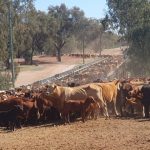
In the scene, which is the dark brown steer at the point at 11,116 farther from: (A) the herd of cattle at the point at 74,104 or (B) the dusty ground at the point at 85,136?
A: (B) the dusty ground at the point at 85,136

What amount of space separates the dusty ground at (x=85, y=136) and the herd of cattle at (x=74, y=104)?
0.65 meters

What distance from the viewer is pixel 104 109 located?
20.5 m

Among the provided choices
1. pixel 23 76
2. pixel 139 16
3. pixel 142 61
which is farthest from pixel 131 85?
pixel 23 76

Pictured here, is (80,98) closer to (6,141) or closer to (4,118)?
(4,118)

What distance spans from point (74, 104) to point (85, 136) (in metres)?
3.79

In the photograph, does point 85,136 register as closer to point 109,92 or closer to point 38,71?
point 109,92

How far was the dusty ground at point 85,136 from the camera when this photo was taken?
1400cm

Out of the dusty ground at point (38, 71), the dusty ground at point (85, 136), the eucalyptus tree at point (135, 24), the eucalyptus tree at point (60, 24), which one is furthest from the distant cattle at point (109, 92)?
the eucalyptus tree at point (60, 24)

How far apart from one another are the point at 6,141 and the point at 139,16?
4183cm

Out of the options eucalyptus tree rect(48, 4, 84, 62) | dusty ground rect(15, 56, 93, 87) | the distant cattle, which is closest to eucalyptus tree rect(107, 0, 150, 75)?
dusty ground rect(15, 56, 93, 87)

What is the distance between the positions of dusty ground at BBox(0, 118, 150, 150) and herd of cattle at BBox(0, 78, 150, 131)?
646 millimetres

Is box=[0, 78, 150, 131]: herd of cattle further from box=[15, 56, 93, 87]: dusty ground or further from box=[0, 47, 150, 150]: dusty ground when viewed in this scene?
box=[15, 56, 93, 87]: dusty ground

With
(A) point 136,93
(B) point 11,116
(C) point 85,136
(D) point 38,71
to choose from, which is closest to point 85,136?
(C) point 85,136

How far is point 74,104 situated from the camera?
19.3 meters
